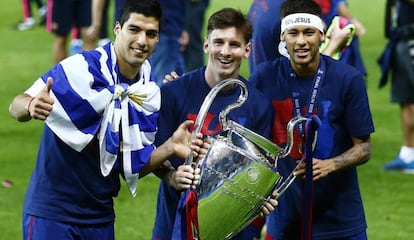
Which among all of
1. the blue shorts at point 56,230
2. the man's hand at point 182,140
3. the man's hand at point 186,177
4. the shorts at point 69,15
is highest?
A: the man's hand at point 182,140

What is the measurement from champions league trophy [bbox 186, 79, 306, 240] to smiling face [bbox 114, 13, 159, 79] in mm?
450

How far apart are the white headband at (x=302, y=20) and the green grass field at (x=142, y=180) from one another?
2928 millimetres

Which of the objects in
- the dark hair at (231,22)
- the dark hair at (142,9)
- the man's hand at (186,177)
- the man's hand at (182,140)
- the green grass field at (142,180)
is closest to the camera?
the man's hand at (186,177)

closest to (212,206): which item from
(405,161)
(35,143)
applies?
(405,161)

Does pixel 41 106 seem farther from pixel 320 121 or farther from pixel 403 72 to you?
pixel 403 72

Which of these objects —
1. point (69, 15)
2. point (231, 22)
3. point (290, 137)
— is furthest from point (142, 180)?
point (69, 15)

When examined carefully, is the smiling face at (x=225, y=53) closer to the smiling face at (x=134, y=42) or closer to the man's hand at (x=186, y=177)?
the smiling face at (x=134, y=42)

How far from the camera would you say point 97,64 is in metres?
5.51

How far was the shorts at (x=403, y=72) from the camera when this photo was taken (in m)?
10.7

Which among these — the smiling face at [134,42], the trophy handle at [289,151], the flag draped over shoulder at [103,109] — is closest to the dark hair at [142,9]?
the smiling face at [134,42]

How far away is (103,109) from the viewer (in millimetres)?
5492

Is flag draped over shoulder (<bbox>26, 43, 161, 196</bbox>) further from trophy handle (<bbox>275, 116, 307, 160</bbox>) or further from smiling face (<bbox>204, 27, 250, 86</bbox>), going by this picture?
trophy handle (<bbox>275, 116, 307, 160</bbox>)

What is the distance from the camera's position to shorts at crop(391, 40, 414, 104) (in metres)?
10.7

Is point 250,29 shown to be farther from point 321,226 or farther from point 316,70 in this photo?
point 321,226
